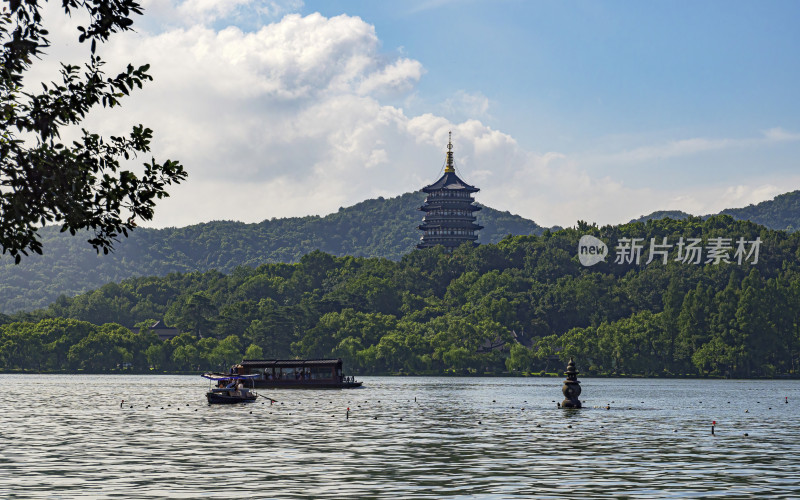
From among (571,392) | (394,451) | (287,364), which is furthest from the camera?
(287,364)

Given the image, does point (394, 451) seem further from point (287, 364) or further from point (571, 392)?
point (287, 364)

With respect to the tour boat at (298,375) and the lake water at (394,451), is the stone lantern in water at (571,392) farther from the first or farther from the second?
the tour boat at (298,375)

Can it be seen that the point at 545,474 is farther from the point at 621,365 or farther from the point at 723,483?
the point at 621,365

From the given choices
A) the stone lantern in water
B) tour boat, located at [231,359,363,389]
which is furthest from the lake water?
tour boat, located at [231,359,363,389]

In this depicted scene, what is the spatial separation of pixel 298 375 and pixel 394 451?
9197 cm

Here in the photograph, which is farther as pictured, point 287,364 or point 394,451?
point 287,364

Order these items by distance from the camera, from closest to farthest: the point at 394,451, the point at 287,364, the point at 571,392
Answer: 1. the point at 394,451
2. the point at 571,392
3. the point at 287,364

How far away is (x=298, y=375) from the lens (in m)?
143

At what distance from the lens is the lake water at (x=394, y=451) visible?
37.9 meters

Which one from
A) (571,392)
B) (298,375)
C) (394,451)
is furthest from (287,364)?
(394,451)

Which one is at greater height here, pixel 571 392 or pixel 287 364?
pixel 287 364

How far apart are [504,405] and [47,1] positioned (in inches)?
3123

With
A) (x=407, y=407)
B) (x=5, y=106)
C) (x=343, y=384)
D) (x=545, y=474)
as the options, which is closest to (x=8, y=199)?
(x=5, y=106)

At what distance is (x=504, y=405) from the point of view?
98.4m
